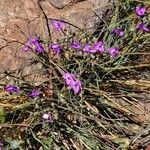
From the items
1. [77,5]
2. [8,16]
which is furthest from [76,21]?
[8,16]

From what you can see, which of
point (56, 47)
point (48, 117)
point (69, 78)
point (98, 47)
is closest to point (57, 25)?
point (56, 47)

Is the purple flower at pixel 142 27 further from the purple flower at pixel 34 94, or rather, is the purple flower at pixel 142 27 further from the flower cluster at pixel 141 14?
the purple flower at pixel 34 94

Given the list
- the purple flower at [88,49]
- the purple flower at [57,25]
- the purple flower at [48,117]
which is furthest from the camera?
the purple flower at [57,25]

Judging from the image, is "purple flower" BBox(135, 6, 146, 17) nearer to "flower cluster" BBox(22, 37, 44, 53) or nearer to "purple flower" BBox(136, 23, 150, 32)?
"purple flower" BBox(136, 23, 150, 32)

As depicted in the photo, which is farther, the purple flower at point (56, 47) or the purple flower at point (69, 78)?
the purple flower at point (56, 47)

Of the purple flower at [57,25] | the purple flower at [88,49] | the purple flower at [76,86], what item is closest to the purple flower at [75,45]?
the purple flower at [88,49]
